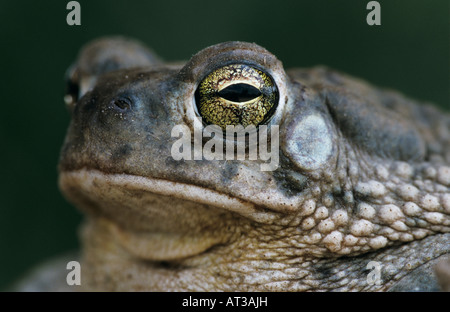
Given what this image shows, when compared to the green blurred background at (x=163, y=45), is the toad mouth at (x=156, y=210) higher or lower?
lower

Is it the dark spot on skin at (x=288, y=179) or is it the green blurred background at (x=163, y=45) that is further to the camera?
the green blurred background at (x=163, y=45)

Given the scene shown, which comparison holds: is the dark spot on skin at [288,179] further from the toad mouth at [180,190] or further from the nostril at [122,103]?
the nostril at [122,103]

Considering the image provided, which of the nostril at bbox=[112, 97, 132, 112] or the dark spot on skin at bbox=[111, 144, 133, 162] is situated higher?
the nostril at bbox=[112, 97, 132, 112]

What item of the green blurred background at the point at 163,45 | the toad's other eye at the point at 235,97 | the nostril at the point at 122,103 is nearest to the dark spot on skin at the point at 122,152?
the nostril at the point at 122,103

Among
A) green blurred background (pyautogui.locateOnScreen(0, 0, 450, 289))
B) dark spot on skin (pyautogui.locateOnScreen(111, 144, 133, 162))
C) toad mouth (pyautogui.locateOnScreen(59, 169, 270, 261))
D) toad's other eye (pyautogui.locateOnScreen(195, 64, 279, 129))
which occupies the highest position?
green blurred background (pyautogui.locateOnScreen(0, 0, 450, 289))

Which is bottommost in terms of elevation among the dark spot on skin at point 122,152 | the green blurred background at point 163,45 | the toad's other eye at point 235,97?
the dark spot on skin at point 122,152

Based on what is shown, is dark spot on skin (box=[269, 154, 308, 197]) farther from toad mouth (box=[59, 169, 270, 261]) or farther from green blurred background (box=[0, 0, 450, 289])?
green blurred background (box=[0, 0, 450, 289])

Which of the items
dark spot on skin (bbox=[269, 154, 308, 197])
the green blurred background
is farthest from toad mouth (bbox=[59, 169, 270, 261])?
the green blurred background

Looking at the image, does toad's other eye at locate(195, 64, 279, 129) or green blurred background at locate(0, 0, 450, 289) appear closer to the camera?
toad's other eye at locate(195, 64, 279, 129)
